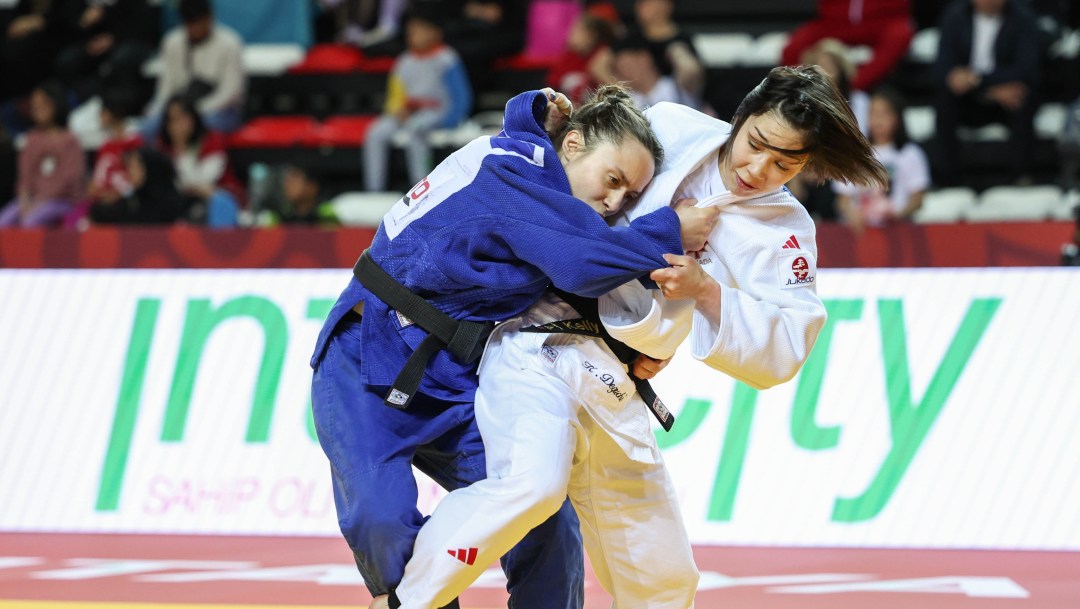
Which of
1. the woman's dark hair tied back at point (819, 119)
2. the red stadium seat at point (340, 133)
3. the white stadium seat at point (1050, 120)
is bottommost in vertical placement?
the red stadium seat at point (340, 133)

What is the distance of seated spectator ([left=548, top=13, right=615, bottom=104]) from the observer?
8391mm

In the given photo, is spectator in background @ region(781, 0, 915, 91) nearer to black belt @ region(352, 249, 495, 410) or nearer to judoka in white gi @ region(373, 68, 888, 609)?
judoka in white gi @ region(373, 68, 888, 609)

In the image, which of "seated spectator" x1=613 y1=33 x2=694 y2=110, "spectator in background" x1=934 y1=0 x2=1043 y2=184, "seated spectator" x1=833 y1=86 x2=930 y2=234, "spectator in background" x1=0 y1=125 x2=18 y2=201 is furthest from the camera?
"spectator in background" x1=0 y1=125 x2=18 y2=201

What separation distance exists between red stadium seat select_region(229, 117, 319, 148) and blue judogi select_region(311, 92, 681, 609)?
6.75m

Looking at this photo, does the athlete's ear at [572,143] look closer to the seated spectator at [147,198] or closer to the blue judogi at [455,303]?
the blue judogi at [455,303]

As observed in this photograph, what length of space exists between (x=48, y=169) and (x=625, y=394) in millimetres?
7192

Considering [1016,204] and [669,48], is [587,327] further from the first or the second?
[669,48]

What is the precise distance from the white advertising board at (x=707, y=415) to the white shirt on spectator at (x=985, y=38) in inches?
121

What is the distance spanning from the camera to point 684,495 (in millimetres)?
5484

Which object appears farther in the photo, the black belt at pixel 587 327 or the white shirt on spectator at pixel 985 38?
the white shirt on spectator at pixel 985 38

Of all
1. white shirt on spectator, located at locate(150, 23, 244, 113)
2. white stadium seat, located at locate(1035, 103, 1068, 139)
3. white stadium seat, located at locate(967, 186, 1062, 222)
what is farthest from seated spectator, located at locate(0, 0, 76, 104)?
white stadium seat, located at locate(1035, 103, 1068, 139)

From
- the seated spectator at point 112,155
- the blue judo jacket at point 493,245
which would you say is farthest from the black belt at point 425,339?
the seated spectator at point 112,155

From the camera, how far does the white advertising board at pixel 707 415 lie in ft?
17.6

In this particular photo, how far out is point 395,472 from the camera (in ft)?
10.2
